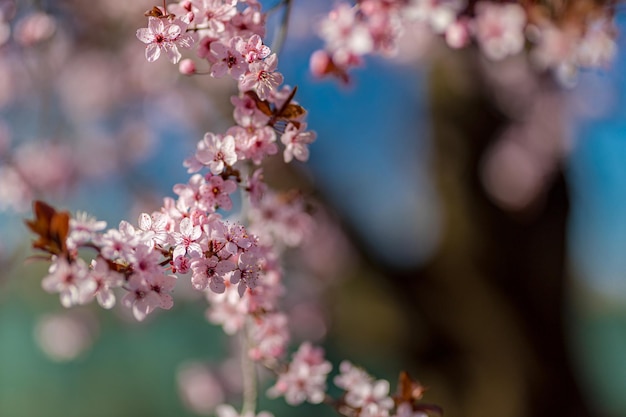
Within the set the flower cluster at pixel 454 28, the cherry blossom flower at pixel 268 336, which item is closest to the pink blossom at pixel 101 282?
the cherry blossom flower at pixel 268 336

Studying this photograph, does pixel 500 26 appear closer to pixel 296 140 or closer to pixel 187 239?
pixel 296 140

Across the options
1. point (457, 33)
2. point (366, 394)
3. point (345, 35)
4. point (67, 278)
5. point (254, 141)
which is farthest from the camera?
point (457, 33)

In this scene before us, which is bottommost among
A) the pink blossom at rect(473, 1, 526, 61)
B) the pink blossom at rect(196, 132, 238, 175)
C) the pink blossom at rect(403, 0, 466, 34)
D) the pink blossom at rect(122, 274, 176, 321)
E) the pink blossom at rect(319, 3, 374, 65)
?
the pink blossom at rect(122, 274, 176, 321)

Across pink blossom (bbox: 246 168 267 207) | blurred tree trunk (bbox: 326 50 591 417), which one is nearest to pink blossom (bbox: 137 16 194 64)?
pink blossom (bbox: 246 168 267 207)

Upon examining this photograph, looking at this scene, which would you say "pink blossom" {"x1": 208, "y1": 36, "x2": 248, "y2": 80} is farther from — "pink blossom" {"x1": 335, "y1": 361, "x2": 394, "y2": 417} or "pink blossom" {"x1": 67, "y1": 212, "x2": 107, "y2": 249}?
"pink blossom" {"x1": 335, "y1": 361, "x2": 394, "y2": 417}

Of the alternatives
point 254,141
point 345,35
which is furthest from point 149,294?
point 345,35

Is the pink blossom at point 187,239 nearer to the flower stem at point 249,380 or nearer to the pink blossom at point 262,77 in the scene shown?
the pink blossom at point 262,77

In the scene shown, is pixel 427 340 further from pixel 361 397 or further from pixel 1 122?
pixel 1 122
